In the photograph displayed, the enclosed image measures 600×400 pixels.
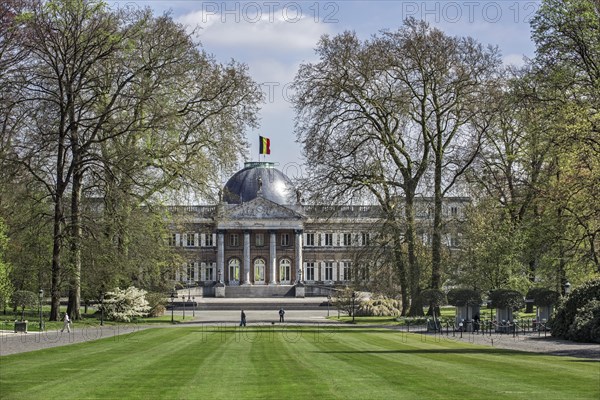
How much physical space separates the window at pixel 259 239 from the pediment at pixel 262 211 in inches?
101

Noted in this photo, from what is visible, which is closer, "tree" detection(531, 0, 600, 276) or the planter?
"tree" detection(531, 0, 600, 276)

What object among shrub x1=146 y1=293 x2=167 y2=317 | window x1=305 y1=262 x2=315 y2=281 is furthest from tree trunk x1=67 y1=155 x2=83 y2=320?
window x1=305 y1=262 x2=315 y2=281

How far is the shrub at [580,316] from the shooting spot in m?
33.7

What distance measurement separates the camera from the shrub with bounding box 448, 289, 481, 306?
45.0 m

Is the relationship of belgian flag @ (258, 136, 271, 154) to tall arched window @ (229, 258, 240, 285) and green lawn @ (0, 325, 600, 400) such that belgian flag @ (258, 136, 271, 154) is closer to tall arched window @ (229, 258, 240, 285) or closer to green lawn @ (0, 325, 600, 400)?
tall arched window @ (229, 258, 240, 285)

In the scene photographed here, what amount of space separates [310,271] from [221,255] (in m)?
13.4

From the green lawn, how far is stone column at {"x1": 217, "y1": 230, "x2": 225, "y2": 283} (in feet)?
310

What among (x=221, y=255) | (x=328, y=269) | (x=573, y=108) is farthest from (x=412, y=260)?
(x=328, y=269)

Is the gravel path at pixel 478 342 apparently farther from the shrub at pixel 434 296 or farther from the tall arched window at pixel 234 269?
the tall arched window at pixel 234 269

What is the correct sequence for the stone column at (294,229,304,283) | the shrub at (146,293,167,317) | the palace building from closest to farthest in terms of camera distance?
the shrub at (146,293,167,317) < the palace building < the stone column at (294,229,304,283)

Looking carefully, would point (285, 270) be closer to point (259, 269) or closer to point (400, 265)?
point (259, 269)

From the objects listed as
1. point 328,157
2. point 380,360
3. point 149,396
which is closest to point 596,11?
point 328,157

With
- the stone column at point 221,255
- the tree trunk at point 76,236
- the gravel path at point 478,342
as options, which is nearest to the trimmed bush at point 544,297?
the gravel path at point 478,342

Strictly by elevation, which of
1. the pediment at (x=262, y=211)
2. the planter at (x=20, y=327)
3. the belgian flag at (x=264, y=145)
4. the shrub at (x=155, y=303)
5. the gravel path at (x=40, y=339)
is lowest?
the gravel path at (x=40, y=339)
